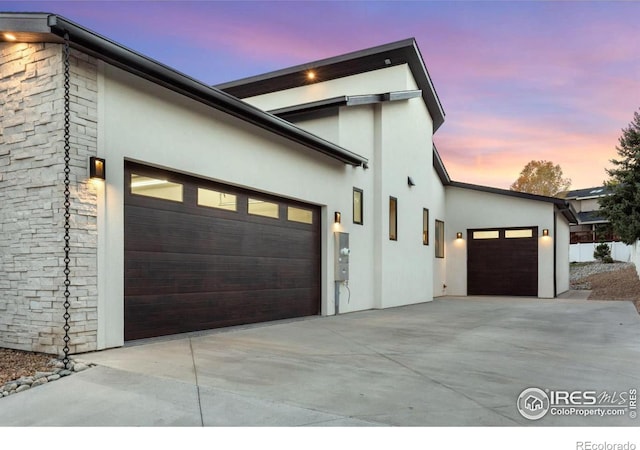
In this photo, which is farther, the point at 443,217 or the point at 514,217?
the point at 443,217

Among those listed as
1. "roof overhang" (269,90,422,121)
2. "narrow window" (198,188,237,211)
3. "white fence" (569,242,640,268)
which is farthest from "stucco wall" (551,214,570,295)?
"narrow window" (198,188,237,211)

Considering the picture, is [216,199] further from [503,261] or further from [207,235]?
[503,261]

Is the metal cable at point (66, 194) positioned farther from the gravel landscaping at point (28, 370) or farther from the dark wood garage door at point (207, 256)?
the dark wood garage door at point (207, 256)

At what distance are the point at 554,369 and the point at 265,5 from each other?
9.30 meters

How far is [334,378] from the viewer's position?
425 centimetres

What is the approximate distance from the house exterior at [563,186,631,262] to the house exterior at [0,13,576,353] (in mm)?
12361

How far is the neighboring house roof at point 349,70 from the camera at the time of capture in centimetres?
1280

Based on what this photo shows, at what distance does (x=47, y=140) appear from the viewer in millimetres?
5188

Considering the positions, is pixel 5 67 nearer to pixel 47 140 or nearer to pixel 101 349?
pixel 47 140

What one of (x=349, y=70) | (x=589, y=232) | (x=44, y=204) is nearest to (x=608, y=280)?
(x=349, y=70)

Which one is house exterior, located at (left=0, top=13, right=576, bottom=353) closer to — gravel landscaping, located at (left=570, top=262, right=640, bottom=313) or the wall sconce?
the wall sconce

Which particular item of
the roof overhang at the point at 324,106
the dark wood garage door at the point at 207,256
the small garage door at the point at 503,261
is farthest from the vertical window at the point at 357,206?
the small garage door at the point at 503,261

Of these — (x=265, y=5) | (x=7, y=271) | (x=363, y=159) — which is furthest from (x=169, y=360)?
(x=265, y=5)

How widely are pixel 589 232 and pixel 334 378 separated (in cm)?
3378
